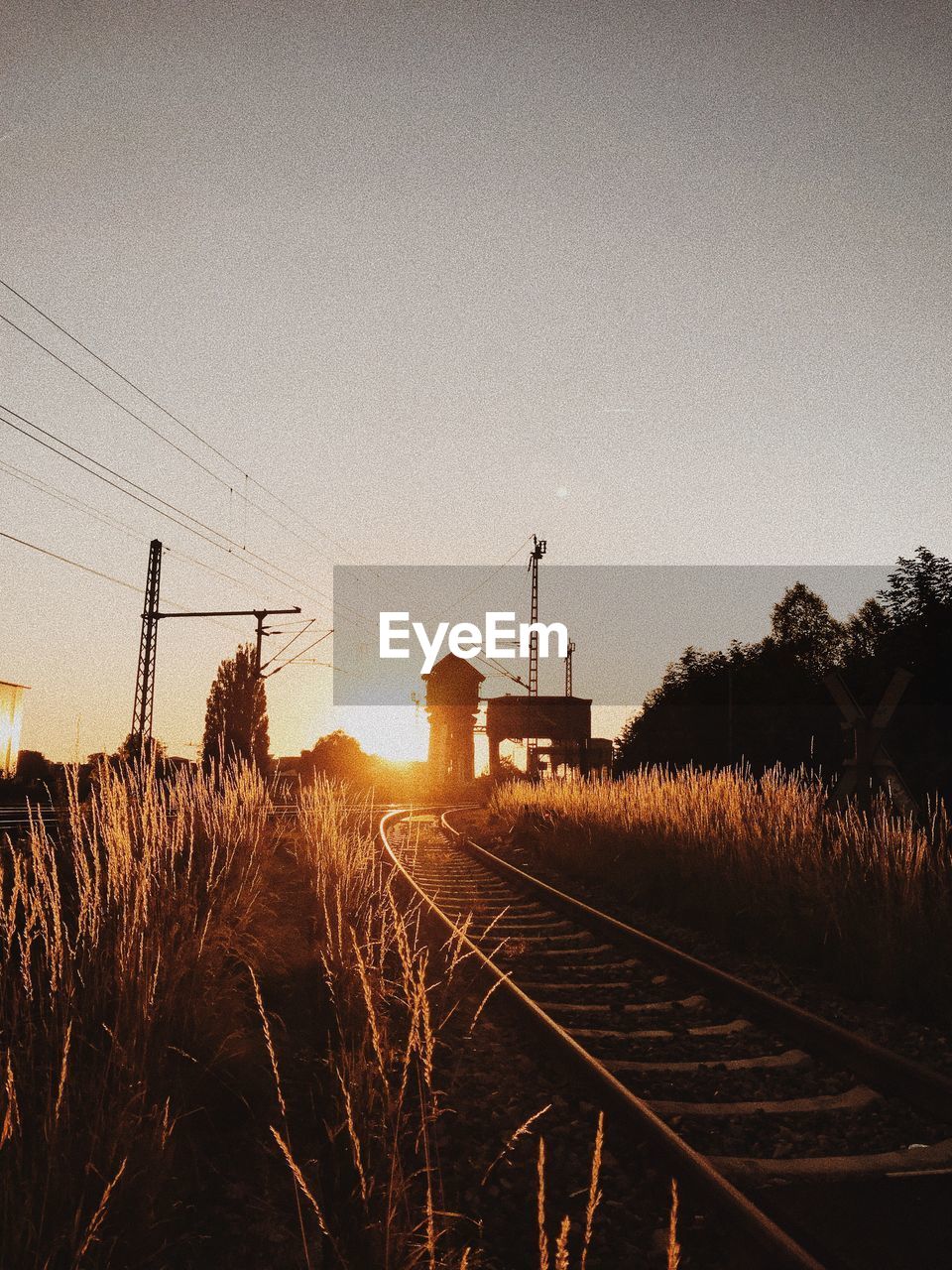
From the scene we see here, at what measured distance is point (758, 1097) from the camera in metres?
4.50

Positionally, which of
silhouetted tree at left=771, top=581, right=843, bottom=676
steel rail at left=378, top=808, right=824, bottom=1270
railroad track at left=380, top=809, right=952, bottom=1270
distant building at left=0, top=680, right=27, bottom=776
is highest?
silhouetted tree at left=771, top=581, right=843, bottom=676

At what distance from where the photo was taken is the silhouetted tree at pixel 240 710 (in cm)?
2839

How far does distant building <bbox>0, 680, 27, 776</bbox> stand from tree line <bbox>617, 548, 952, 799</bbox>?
2783cm

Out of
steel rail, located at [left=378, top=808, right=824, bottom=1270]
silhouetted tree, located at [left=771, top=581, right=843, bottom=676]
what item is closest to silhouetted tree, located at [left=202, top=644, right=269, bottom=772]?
steel rail, located at [left=378, top=808, right=824, bottom=1270]

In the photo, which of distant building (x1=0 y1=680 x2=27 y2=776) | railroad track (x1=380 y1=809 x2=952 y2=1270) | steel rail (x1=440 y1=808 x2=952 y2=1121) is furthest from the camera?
distant building (x1=0 y1=680 x2=27 y2=776)

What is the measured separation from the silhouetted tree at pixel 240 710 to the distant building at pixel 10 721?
44.6ft

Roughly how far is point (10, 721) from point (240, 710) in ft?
52.4

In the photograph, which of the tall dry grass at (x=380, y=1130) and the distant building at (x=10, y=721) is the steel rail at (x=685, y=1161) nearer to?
the tall dry grass at (x=380, y=1130)

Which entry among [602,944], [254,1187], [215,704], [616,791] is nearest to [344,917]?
[602,944]

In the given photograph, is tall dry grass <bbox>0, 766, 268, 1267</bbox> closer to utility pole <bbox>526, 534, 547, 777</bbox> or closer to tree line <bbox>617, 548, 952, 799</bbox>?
tree line <bbox>617, 548, 952, 799</bbox>

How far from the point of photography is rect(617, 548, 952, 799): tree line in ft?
62.3

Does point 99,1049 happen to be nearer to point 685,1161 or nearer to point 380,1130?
point 380,1130

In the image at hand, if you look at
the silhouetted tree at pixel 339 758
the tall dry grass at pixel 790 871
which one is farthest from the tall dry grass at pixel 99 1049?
the silhouetted tree at pixel 339 758

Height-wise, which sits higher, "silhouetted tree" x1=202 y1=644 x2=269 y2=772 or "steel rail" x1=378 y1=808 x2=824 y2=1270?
"silhouetted tree" x1=202 y1=644 x2=269 y2=772
